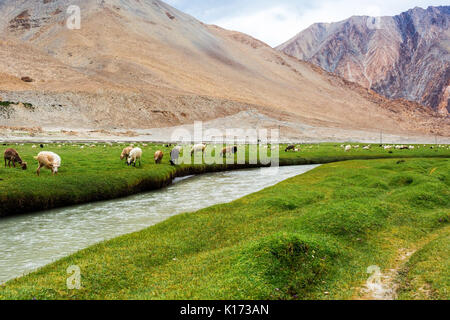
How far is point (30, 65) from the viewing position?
147 metres

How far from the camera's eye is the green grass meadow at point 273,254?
32.0 ft

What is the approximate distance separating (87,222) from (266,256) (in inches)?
536

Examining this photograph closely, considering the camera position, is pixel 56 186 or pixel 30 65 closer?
pixel 56 186

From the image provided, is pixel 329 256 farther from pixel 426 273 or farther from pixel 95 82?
pixel 95 82

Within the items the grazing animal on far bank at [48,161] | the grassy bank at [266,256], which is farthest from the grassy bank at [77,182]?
the grassy bank at [266,256]

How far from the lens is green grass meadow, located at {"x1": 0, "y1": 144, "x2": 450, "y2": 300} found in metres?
9.77

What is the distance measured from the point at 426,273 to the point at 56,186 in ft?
75.4

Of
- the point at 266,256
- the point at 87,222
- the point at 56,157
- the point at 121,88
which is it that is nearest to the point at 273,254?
the point at 266,256

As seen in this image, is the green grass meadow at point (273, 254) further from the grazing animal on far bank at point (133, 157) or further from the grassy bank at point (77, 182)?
the grazing animal on far bank at point (133, 157)

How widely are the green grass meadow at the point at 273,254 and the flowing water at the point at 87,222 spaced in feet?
9.07

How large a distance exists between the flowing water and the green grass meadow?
2.76 metres

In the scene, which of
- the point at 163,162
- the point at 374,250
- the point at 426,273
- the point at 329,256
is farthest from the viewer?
the point at 163,162

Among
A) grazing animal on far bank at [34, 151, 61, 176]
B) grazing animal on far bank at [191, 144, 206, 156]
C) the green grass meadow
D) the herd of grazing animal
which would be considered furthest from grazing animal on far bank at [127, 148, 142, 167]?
grazing animal on far bank at [191, 144, 206, 156]
